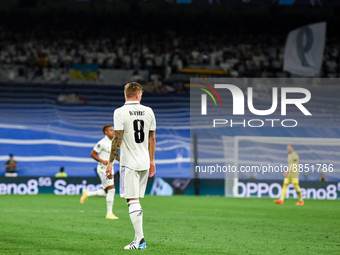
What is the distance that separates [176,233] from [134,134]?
3153 millimetres

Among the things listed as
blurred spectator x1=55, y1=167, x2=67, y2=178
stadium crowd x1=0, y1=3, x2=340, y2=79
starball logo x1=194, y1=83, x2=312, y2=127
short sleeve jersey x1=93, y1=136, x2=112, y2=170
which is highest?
stadium crowd x1=0, y1=3, x2=340, y2=79

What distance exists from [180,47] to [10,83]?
11019 millimetres

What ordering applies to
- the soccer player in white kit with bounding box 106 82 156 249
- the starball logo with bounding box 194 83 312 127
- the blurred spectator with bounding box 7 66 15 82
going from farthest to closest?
the blurred spectator with bounding box 7 66 15 82 < the starball logo with bounding box 194 83 312 127 < the soccer player in white kit with bounding box 106 82 156 249

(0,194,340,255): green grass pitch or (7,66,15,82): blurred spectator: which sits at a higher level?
(7,66,15,82): blurred spectator

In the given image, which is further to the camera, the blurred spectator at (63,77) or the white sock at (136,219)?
the blurred spectator at (63,77)

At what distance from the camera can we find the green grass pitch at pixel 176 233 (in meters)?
7.34

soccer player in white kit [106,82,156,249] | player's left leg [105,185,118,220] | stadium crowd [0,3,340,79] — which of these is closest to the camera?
soccer player in white kit [106,82,156,249]

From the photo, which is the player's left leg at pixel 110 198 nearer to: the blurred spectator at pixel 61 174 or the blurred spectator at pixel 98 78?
the blurred spectator at pixel 61 174

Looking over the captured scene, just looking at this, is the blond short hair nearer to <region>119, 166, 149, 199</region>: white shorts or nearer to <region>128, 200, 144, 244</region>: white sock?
<region>119, 166, 149, 199</region>: white shorts

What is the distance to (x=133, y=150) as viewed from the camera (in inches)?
276

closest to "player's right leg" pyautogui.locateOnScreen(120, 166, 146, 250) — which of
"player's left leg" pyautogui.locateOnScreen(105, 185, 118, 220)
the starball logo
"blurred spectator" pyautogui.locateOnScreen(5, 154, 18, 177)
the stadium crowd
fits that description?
"player's left leg" pyautogui.locateOnScreen(105, 185, 118, 220)

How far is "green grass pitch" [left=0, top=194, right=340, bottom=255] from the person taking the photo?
7340 mm

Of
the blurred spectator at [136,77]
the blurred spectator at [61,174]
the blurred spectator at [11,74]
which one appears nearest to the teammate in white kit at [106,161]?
the blurred spectator at [61,174]

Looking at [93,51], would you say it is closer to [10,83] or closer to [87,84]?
[87,84]
